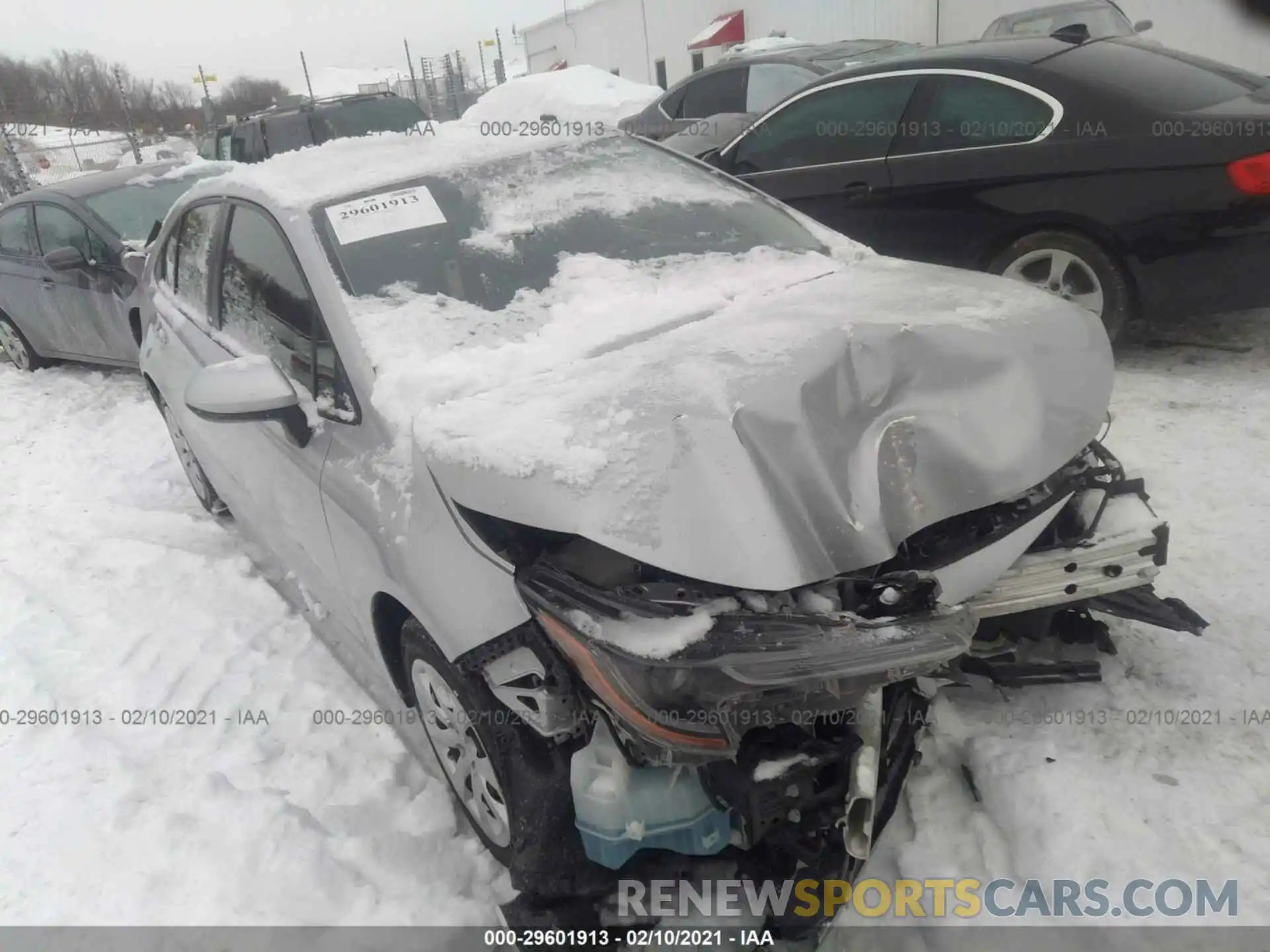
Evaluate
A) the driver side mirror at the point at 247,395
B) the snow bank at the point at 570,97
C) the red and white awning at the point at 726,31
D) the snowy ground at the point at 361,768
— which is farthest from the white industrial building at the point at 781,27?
the driver side mirror at the point at 247,395

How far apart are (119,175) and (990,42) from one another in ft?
20.9

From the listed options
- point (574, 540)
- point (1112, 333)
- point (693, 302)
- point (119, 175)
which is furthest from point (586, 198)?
point (119, 175)

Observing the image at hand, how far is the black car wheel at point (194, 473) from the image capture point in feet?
14.4

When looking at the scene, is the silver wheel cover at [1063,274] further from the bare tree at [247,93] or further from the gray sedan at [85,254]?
the bare tree at [247,93]

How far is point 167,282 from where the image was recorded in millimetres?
3928

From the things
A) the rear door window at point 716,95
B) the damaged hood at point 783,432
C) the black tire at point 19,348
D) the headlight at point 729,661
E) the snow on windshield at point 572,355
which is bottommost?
the black tire at point 19,348

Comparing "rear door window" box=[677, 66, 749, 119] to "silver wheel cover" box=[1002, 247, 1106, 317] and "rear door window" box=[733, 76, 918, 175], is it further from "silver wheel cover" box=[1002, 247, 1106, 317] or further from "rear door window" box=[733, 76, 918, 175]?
"silver wheel cover" box=[1002, 247, 1106, 317]

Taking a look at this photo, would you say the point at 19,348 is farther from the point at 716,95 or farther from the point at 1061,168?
the point at 1061,168

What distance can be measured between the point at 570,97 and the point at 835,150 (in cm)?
1535

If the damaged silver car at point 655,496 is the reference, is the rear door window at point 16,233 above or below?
above

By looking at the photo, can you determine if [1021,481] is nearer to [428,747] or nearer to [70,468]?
[428,747]

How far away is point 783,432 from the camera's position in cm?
181

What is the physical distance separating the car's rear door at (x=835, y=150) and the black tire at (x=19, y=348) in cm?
652

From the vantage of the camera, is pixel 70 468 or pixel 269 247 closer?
pixel 269 247
